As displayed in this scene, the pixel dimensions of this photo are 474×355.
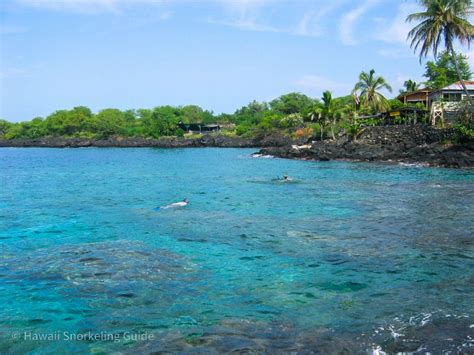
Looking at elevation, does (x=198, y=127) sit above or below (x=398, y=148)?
above

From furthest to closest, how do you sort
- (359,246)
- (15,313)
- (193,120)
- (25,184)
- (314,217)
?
(193,120), (25,184), (314,217), (359,246), (15,313)

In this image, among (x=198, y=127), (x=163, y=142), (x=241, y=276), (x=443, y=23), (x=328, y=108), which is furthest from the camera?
(x=198, y=127)

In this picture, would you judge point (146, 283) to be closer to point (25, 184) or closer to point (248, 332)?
point (248, 332)

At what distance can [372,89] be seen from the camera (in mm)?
62312

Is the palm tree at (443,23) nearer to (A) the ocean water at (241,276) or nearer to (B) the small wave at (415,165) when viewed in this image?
(B) the small wave at (415,165)

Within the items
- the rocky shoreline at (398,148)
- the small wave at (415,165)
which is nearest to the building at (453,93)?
the rocky shoreline at (398,148)

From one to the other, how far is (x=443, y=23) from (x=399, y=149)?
14.0m

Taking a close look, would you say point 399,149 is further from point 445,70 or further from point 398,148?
point 445,70

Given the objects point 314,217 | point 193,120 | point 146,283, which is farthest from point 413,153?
point 193,120

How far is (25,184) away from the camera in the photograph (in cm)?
3466

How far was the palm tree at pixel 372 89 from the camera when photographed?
203ft

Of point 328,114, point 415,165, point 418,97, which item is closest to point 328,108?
point 328,114

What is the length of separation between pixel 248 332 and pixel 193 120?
5287 inches

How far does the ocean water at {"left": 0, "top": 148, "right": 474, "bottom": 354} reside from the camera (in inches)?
299
